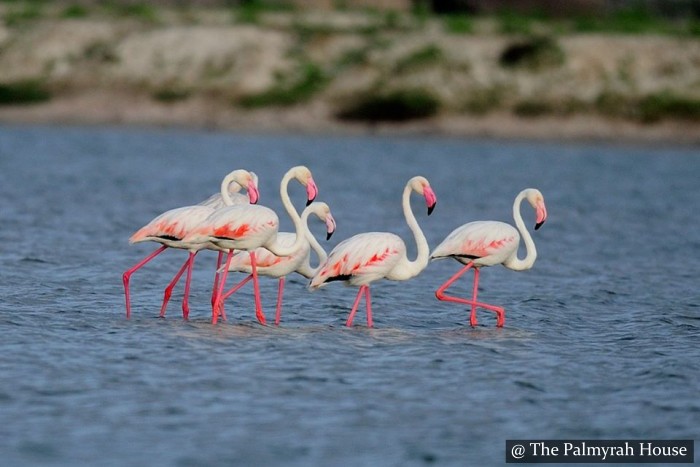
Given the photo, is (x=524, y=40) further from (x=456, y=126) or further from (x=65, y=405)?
(x=65, y=405)

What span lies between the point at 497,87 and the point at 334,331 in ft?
80.7

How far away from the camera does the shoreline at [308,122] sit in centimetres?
3381

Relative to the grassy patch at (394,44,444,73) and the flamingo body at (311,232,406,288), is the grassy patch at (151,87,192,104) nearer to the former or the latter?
the grassy patch at (394,44,444,73)

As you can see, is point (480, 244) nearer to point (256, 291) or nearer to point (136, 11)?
point (256, 291)

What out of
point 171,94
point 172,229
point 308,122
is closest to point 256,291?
point 172,229

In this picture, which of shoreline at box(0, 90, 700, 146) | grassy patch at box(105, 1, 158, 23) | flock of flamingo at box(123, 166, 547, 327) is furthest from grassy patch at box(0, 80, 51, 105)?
flock of flamingo at box(123, 166, 547, 327)

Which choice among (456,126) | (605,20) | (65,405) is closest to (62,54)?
(456,126)

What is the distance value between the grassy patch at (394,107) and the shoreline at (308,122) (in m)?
0.19

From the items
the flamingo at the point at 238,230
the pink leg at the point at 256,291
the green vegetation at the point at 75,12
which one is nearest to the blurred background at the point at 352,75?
the green vegetation at the point at 75,12

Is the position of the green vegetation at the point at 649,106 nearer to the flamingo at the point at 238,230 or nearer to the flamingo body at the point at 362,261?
the flamingo body at the point at 362,261

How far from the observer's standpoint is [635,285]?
1427 cm

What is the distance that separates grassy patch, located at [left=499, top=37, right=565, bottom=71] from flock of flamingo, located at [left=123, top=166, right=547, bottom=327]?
24.4 metres

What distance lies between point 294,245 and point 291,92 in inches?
958

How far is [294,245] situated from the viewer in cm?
1148
